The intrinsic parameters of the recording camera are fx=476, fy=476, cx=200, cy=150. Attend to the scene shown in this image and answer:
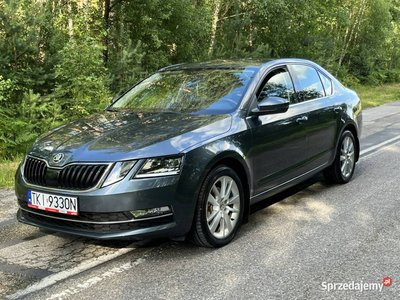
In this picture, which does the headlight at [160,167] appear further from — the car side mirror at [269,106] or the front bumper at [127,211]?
the car side mirror at [269,106]

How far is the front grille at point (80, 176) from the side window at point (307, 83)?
2.65m

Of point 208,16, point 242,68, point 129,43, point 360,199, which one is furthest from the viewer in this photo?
point 208,16

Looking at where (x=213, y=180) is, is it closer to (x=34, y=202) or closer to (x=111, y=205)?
(x=111, y=205)

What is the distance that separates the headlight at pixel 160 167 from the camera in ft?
11.7

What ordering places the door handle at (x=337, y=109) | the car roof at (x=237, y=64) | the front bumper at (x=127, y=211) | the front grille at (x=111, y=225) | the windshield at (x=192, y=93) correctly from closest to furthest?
the front bumper at (x=127, y=211)
the front grille at (x=111, y=225)
the windshield at (x=192, y=93)
the car roof at (x=237, y=64)
the door handle at (x=337, y=109)

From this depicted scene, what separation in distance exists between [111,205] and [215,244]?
3.32ft

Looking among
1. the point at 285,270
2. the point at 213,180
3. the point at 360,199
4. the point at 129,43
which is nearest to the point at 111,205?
the point at 213,180

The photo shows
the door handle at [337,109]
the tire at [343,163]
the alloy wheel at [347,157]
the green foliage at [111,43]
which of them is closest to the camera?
the door handle at [337,109]

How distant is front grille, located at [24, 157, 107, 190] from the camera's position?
11.7 feet

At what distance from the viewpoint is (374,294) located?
3.19 meters

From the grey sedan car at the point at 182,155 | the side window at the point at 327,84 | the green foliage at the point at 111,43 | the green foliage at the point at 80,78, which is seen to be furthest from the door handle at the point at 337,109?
the green foliage at the point at 80,78

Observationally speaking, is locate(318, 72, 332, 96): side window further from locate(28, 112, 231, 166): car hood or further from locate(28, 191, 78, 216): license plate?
locate(28, 191, 78, 216): license plate

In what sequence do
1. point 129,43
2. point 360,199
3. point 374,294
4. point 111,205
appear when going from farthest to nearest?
point 129,43
point 360,199
point 111,205
point 374,294

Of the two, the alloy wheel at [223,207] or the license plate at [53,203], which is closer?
Answer: the license plate at [53,203]
